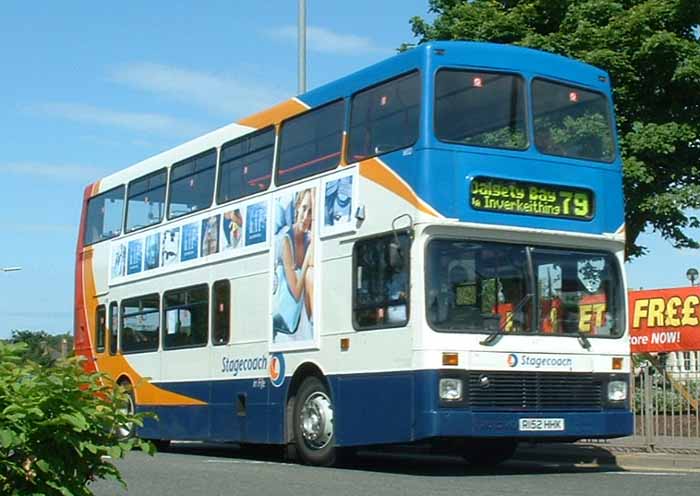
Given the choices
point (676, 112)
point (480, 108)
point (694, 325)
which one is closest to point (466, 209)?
point (480, 108)

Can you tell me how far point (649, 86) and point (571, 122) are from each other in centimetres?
1255

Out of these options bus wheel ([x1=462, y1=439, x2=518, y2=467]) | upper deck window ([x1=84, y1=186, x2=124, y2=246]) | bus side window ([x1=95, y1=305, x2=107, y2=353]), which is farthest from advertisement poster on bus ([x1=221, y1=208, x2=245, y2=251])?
bus side window ([x1=95, y1=305, x2=107, y2=353])

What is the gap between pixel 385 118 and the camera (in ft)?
47.7

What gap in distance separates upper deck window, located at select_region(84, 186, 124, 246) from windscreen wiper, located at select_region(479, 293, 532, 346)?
31.2 feet

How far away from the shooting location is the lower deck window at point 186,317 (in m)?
18.6

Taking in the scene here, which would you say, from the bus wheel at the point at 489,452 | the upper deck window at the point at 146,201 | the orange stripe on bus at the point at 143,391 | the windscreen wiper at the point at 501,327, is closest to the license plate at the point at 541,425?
the windscreen wiper at the point at 501,327

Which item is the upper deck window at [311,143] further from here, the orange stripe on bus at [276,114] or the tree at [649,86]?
the tree at [649,86]

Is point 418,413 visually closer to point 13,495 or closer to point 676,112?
point 13,495

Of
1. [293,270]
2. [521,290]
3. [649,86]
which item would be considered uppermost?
[649,86]

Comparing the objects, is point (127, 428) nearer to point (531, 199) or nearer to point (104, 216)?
point (531, 199)

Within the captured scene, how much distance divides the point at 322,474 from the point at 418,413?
1.34 meters

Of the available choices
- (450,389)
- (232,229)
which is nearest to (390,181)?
(450,389)

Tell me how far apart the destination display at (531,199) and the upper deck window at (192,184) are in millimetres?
5617

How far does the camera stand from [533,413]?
13.8 m
